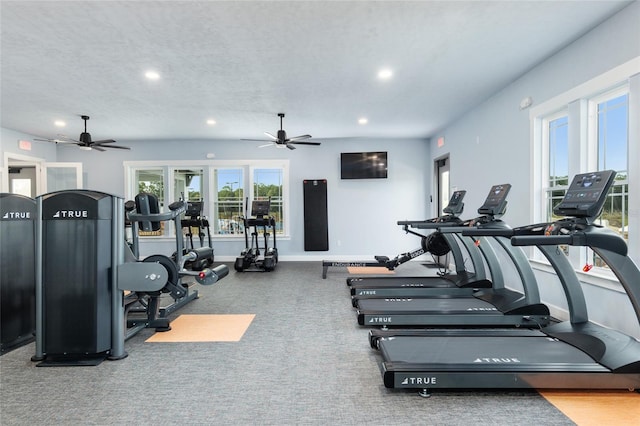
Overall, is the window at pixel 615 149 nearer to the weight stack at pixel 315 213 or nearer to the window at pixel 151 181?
the weight stack at pixel 315 213

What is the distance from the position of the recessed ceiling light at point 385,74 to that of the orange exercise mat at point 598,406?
3570mm

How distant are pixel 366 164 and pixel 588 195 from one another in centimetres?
589

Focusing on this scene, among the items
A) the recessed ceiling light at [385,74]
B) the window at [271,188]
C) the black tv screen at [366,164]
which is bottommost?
the window at [271,188]

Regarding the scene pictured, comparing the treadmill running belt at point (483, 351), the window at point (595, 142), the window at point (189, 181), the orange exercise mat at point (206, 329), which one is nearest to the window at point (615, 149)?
the window at point (595, 142)

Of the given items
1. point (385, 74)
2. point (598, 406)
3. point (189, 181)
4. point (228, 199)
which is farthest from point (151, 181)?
point (598, 406)

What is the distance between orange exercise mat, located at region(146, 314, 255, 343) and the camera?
332cm

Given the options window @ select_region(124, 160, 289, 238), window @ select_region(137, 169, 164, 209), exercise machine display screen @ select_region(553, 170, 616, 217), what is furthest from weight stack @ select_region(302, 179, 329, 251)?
exercise machine display screen @ select_region(553, 170, 616, 217)

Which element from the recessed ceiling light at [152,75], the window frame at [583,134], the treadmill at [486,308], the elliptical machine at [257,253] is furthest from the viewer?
the elliptical machine at [257,253]

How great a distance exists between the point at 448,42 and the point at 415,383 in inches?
126

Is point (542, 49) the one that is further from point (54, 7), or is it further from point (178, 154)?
point (178, 154)

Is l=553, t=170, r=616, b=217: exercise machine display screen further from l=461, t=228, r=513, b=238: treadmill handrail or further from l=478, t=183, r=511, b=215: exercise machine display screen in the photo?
l=478, t=183, r=511, b=215: exercise machine display screen

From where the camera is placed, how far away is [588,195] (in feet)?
7.84

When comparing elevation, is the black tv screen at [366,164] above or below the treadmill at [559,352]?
above

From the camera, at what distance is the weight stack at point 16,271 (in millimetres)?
3133
